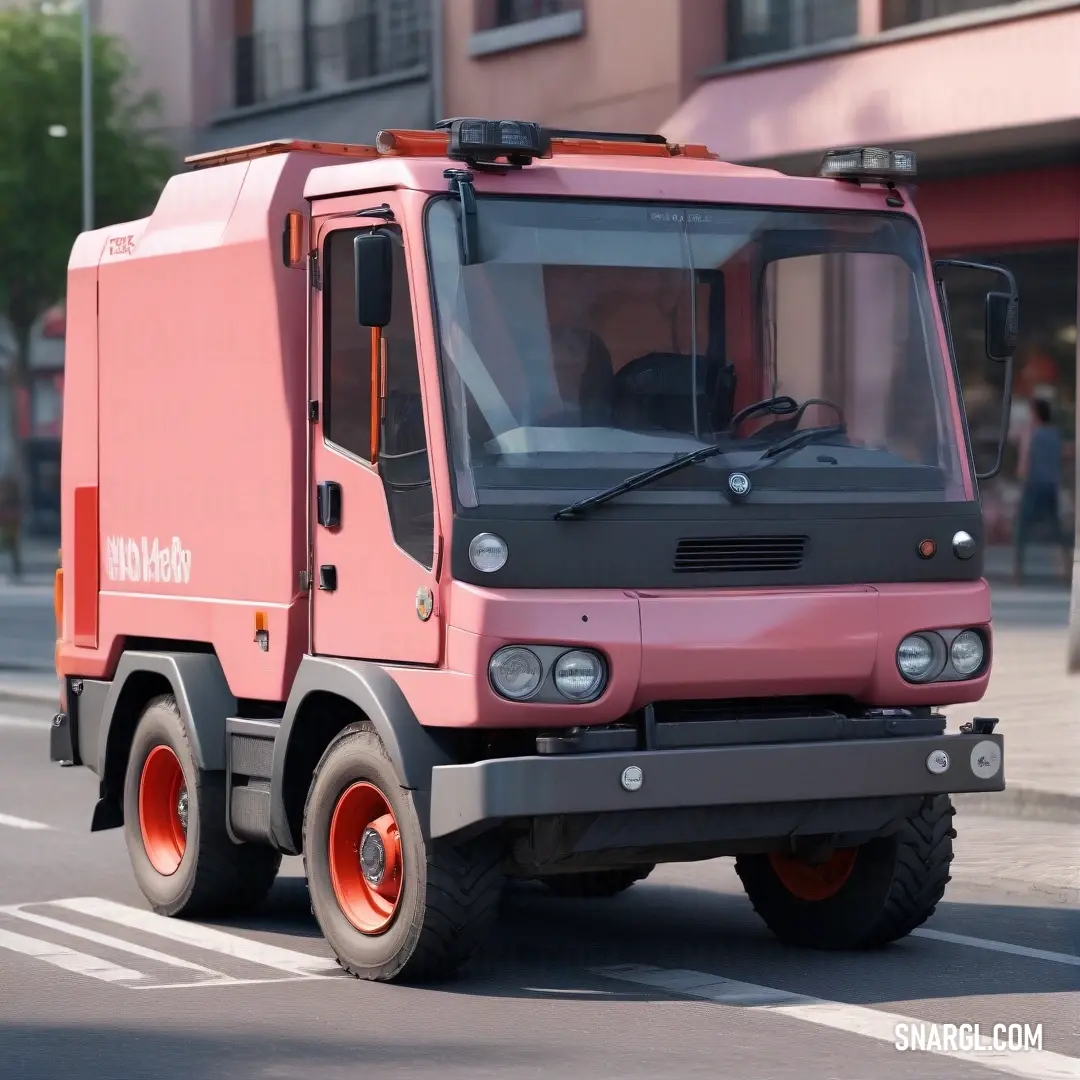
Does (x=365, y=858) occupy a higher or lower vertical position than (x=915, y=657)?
lower

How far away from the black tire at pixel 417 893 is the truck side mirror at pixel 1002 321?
2.37 metres

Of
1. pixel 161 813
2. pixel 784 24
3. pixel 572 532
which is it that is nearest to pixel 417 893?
pixel 572 532

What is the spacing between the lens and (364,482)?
7.47 meters

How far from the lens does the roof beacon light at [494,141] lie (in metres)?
7.27

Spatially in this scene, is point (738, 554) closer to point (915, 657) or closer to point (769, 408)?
point (769, 408)

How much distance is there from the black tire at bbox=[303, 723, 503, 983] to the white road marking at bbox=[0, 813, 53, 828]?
14.0 ft

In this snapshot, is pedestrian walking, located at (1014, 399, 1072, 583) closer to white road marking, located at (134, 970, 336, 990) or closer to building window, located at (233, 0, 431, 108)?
building window, located at (233, 0, 431, 108)

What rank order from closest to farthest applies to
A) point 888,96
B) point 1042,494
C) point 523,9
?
point 888,96
point 1042,494
point 523,9

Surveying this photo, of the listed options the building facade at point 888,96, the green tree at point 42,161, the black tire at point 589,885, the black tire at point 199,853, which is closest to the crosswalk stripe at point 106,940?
the black tire at point 199,853

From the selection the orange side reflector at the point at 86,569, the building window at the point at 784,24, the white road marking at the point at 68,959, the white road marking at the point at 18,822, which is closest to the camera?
the white road marking at the point at 68,959

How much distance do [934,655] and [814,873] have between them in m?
1.06

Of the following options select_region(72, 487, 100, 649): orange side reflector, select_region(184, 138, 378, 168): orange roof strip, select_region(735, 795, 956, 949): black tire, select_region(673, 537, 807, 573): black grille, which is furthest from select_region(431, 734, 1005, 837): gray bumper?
select_region(72, 487, 100, 649): orange side reflector

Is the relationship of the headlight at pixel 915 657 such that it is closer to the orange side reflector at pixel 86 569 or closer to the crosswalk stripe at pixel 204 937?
the crosswalk stripe at pixel 204 937

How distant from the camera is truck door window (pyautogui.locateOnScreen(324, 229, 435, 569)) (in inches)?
284
